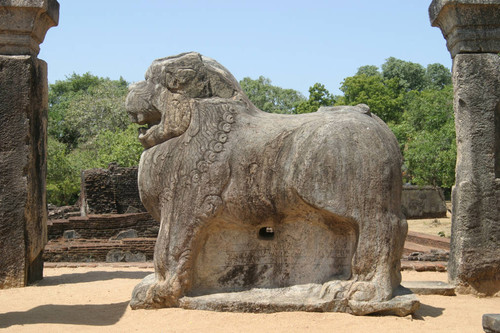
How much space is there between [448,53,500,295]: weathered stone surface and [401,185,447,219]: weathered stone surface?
12953 millimetres

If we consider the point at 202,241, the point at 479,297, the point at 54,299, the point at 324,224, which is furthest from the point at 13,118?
the point at 479,297

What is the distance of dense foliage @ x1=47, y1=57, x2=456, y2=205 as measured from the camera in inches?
635

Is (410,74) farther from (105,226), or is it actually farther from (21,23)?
(21,23)

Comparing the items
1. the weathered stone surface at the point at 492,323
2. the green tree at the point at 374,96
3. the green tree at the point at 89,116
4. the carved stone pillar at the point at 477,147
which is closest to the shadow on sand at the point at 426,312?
the carved stone pillar at the point at 477,147

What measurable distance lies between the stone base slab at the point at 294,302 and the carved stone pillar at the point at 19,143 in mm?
2831

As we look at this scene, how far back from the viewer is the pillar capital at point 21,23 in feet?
22.8

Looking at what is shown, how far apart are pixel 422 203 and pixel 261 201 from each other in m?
15.1

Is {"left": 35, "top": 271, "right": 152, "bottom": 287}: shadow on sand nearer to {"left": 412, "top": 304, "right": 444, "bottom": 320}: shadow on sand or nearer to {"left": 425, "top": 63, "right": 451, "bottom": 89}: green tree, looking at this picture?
{"left": 412, "top": 304, "right": 444, "bottom": 320}: shadow on sand

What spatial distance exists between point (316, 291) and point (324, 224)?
0.58m

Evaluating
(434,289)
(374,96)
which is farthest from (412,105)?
(434,289)

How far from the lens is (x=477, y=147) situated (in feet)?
20.4

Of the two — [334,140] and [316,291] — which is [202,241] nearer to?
[316,291]

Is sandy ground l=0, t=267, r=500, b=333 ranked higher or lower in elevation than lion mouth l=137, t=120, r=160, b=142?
lower

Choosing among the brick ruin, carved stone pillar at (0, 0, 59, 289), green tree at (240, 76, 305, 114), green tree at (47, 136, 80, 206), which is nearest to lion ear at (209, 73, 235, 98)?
carved stone pillar at (0, 0, 59, 289)
